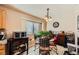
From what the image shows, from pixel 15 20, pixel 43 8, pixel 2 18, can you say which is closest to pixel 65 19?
pixel 43 8

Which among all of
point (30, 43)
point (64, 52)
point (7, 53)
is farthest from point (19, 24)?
point (64, 52)

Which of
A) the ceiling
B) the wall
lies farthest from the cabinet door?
the wall

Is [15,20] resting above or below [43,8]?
below

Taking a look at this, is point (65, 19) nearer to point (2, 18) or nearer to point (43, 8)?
point (43, 8)

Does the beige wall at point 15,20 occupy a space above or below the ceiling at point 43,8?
below

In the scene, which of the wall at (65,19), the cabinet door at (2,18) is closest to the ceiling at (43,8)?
the wall at (65,19)

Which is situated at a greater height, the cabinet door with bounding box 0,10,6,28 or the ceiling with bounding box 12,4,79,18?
the ceiling with bounding box 12,4,79,18

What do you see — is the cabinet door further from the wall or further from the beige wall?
the wall

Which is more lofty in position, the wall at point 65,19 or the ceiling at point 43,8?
the ceiling at point 43,8

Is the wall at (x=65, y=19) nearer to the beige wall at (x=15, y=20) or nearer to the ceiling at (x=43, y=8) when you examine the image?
the ceiling at (x=43, y=8)

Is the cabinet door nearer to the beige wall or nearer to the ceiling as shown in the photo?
the beige wall

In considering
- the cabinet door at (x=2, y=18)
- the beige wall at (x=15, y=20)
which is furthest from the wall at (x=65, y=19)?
the cabinet door at (x=2, y=18)

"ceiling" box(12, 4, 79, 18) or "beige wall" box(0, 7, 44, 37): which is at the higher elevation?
"ceiling" box(12, 4, 79, 18)
